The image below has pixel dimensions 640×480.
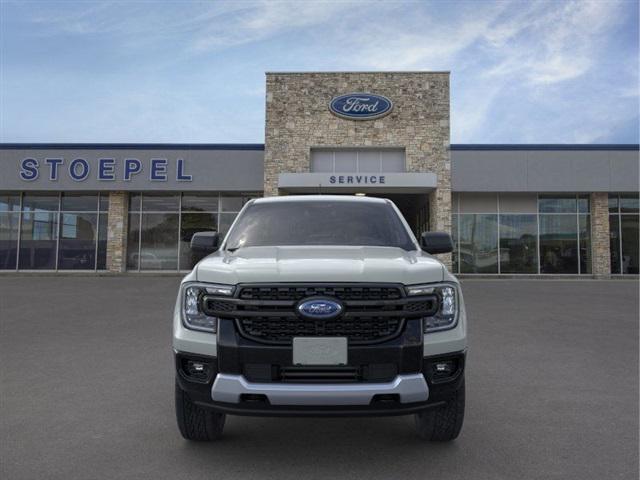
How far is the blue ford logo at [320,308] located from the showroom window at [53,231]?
22099 mm

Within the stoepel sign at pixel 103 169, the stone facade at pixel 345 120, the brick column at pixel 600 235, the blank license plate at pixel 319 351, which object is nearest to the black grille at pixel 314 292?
the blank license plate at pixel 319 351

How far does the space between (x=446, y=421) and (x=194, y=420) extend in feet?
5.86

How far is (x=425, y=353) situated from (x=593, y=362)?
4.31 metres

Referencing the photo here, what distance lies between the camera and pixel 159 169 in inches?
872

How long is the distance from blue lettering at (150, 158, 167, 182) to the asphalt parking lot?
48.3 ft

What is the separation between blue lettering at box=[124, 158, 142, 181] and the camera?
874 inches

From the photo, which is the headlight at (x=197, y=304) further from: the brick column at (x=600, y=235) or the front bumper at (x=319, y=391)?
the brick column at (x=600, y=235)

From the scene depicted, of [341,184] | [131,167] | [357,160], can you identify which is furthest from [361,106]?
[131,167]

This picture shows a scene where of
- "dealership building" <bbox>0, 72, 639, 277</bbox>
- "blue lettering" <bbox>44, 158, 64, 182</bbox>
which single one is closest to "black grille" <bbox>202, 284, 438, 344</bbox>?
"dealership building" <bbox>0, 72, 639, 277</bbox>

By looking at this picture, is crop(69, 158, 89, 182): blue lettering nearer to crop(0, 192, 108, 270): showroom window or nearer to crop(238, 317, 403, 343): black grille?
crop(0, 192, 108, 270): showroom window

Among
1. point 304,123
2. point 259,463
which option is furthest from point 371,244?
point 304,123

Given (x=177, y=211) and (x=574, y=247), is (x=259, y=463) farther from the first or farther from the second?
(x=574, y=247)

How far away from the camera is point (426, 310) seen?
3.22m

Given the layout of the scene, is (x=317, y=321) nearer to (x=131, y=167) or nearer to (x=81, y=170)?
(x=131, y=167)
